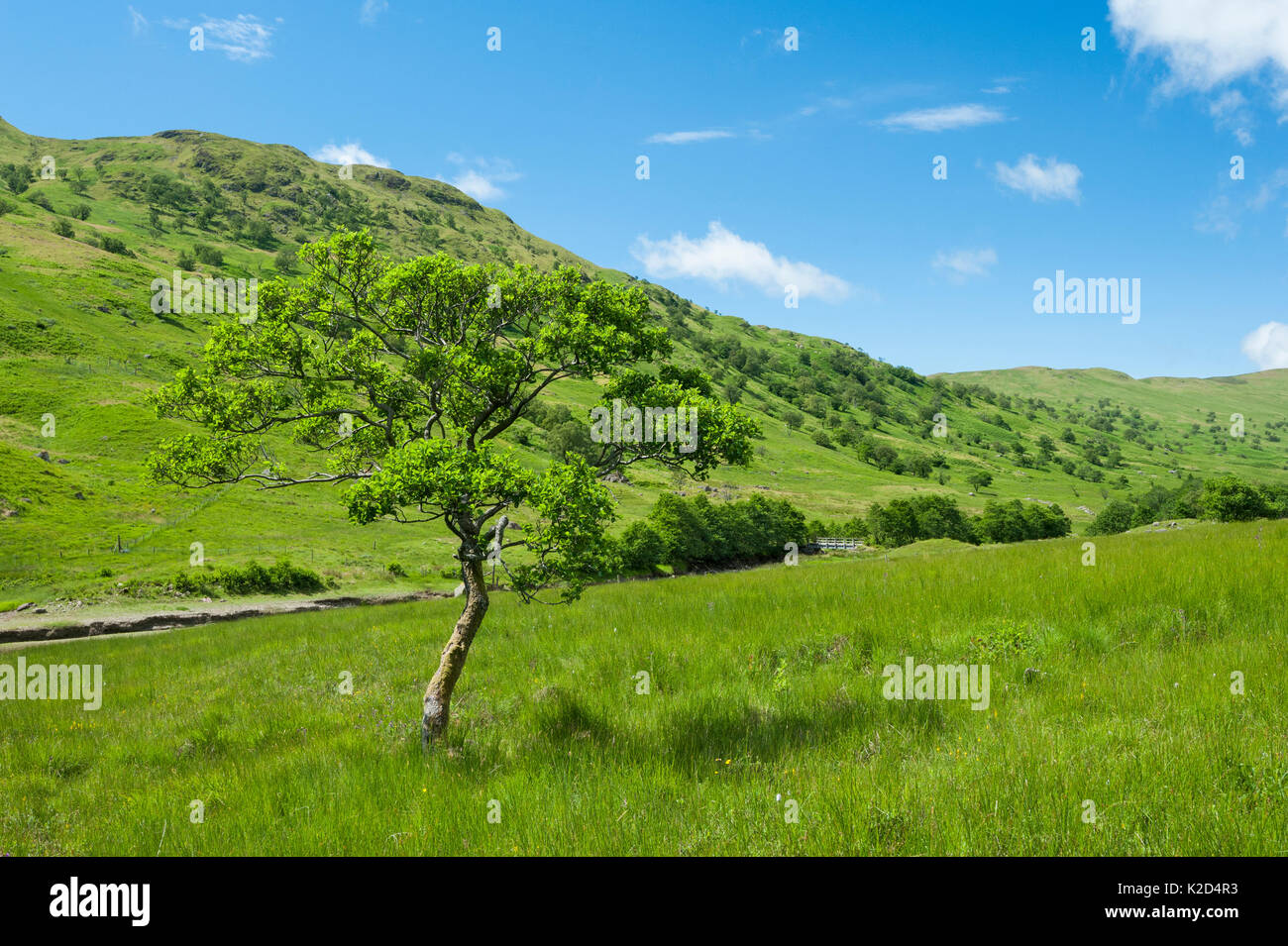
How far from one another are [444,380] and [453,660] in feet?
11.4

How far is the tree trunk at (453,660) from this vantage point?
270 inches

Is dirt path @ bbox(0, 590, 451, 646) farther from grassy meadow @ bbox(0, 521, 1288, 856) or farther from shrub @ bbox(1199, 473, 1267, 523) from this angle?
shrub @ bbox(1199, 473, 1267, 523)

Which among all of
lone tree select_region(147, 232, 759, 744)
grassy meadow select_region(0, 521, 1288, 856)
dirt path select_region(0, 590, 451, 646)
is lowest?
dirt path select_region(0, 590, 451, 646)

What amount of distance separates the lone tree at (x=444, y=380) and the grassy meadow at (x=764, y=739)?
5.84 ft

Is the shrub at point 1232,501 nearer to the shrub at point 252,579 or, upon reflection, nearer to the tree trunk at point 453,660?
the tree trunk at point 453,660

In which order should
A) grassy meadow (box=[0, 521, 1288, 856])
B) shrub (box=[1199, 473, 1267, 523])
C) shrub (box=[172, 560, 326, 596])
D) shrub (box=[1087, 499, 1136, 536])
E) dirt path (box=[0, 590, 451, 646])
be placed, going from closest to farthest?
grassy meadow (box=[0, 521, 1288, 856]), dirt path (box=[0, 590, 451, 646]), shrub (box=[172, 560, 326, 596]), shrub (box=[1199, 473, 1267, 523]), shrub (box=[1087, 499, 1136, 536])

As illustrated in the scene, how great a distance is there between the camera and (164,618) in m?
36.4

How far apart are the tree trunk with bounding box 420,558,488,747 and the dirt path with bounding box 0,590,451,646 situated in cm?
3604

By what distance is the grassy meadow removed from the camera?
3.68 meters

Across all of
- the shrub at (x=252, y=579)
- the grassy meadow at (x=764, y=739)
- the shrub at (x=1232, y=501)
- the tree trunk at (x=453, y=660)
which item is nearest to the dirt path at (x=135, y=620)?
the shrub at (x=252, y=579)

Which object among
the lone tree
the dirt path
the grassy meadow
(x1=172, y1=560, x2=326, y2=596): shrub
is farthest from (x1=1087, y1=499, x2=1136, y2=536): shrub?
the lone tree

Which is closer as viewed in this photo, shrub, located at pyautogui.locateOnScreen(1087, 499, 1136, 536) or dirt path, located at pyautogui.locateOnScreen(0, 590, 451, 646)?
dirt path, located at pyautogui.locateOnScreen(0, 590, 451, 646)

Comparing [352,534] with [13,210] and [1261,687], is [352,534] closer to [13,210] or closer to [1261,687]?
[1261,687]

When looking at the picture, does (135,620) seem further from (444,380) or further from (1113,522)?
(1113,522)
